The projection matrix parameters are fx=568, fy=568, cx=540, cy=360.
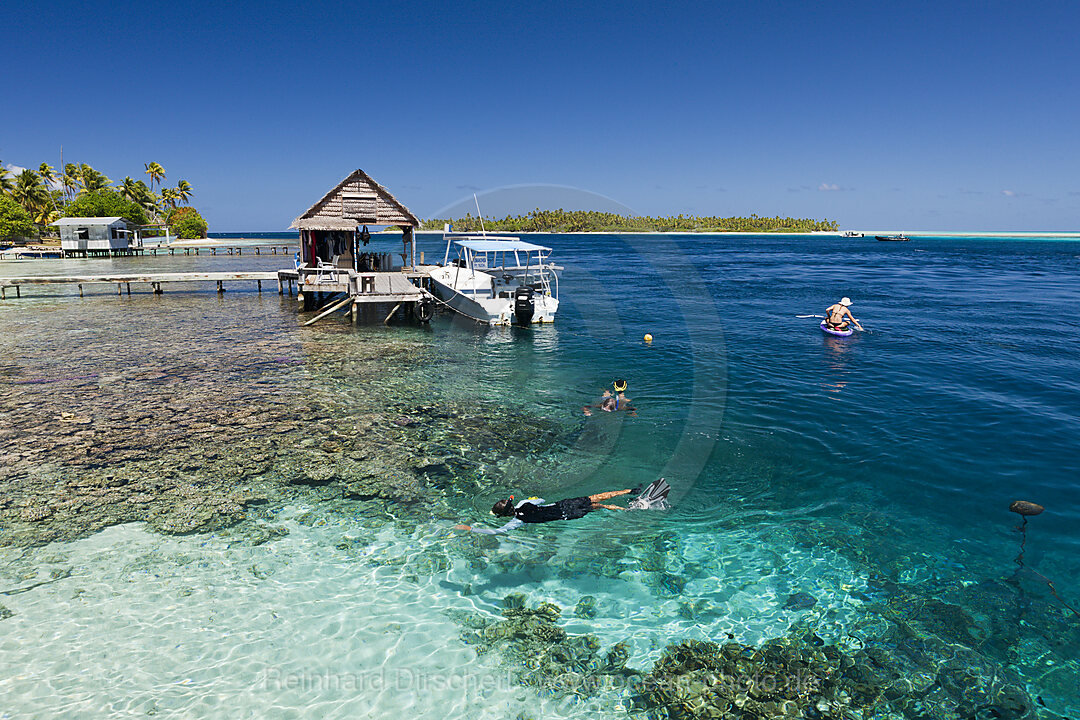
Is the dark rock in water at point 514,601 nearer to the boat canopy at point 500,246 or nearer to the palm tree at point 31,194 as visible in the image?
the boat canopy at point 500,246

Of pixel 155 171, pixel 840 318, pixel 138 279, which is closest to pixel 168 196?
pixel 155 171

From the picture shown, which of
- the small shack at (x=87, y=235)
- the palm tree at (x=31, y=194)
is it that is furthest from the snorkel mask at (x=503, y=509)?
the palm tree at (x=31, y=194)

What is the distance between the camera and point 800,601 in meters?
7.88

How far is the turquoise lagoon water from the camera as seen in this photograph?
6.61m

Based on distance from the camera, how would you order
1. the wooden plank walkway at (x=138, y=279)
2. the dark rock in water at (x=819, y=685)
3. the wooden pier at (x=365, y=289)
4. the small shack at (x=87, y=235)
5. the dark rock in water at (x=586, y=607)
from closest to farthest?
the dark rock in water at (x=819, y=685) → the dark rock in water at (x=586, y=607) → the wooden pier at (x=365, y=289) → the wooden plank walkway at (x=138, y=279) → the small shack at (x=87, y=235)

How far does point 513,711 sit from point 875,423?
12583 mm

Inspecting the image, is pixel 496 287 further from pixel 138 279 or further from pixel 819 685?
pixel 819 685

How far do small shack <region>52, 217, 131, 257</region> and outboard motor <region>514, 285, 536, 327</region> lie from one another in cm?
6561

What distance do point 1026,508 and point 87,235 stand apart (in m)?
86.9

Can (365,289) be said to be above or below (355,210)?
below

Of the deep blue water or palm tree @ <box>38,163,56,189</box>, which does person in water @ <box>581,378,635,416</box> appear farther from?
palm tree @ <box>38,163,56,189</box>

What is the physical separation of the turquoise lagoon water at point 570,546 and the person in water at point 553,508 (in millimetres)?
268

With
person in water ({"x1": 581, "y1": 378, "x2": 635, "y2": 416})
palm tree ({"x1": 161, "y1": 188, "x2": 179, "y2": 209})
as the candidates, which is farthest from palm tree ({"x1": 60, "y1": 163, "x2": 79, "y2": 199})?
person in water ({"x1": 581, "y1": 378, "x2": 635, "y2": 416})

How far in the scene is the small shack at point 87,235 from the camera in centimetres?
6641
